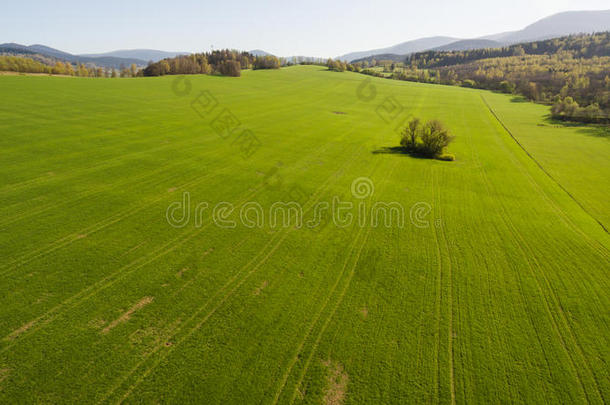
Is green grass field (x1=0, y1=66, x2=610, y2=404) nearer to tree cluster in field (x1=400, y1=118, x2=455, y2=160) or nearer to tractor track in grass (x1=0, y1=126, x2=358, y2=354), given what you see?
tractor track in grass (x1=0, y1=126, x2=358, y2=354)

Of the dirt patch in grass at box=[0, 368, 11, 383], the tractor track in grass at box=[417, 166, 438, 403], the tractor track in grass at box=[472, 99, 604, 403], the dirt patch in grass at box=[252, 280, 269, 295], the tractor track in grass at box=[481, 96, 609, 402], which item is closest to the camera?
the dirt patch in grass at box=[0, 368, 11, 383]

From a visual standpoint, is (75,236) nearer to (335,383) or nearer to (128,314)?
(128,314)

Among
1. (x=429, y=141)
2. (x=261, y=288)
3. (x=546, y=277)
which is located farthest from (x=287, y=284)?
(x=429, y=141)

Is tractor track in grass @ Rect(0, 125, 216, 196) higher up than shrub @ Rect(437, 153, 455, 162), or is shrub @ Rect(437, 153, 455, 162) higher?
tractor track in grass @ Rect(0, 125, 216, 196)

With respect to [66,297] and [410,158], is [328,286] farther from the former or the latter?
[410,158]

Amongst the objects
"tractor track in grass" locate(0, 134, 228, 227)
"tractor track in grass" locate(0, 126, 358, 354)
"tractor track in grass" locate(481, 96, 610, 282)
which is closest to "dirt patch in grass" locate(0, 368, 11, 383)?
"tractor track in grass" locate(0, 126, 358, 354)

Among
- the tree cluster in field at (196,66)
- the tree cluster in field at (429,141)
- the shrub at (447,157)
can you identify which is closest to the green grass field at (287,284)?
the shrub at (447,157)

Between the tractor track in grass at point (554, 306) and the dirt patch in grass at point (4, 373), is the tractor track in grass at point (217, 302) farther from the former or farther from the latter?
the tractor track in grass at point (554, 306)

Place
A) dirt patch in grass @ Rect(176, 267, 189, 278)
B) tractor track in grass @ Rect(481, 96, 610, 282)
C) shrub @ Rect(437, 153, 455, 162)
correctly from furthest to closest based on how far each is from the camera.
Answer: shrub @ Rect(437, 153, 455, 162), tractor track in grass @ Rect(481, 96, 610, 282), dirt patch in grass @ Rect(176, 267, 189, 278)
